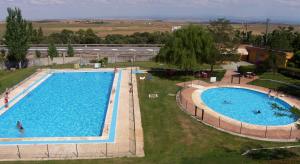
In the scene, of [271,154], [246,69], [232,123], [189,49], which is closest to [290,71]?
[246,69]

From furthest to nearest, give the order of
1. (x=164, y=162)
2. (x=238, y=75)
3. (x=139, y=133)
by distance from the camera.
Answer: (x=238, y=75), (x=139, y=133), (x=164, y=162)

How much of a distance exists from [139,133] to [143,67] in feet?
78.2

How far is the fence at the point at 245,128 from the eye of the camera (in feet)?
64.5

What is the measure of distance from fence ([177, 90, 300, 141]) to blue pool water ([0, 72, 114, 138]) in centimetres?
827

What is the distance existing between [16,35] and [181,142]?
34.9m

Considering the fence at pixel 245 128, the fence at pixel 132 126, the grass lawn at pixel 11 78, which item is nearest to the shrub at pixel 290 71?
the fence at pixel 245 128

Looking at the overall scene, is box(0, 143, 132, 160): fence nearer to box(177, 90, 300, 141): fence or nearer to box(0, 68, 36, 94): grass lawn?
box(177, 90, 300, 141): fence

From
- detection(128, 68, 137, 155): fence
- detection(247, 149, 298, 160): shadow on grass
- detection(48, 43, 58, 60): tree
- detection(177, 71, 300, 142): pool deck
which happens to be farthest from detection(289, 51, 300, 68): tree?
detection(48, 43, 58, 60): tree

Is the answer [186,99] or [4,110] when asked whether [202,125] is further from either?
[4,110]

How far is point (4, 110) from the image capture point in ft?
81.4

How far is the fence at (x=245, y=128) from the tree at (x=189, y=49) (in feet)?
32.7

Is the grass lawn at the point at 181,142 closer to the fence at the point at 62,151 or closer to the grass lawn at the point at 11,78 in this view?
the fence at the point at 62,151

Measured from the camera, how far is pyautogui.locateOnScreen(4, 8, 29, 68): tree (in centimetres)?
4238

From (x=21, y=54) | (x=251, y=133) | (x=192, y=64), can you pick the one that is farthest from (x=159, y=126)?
(x=21, y=54)
